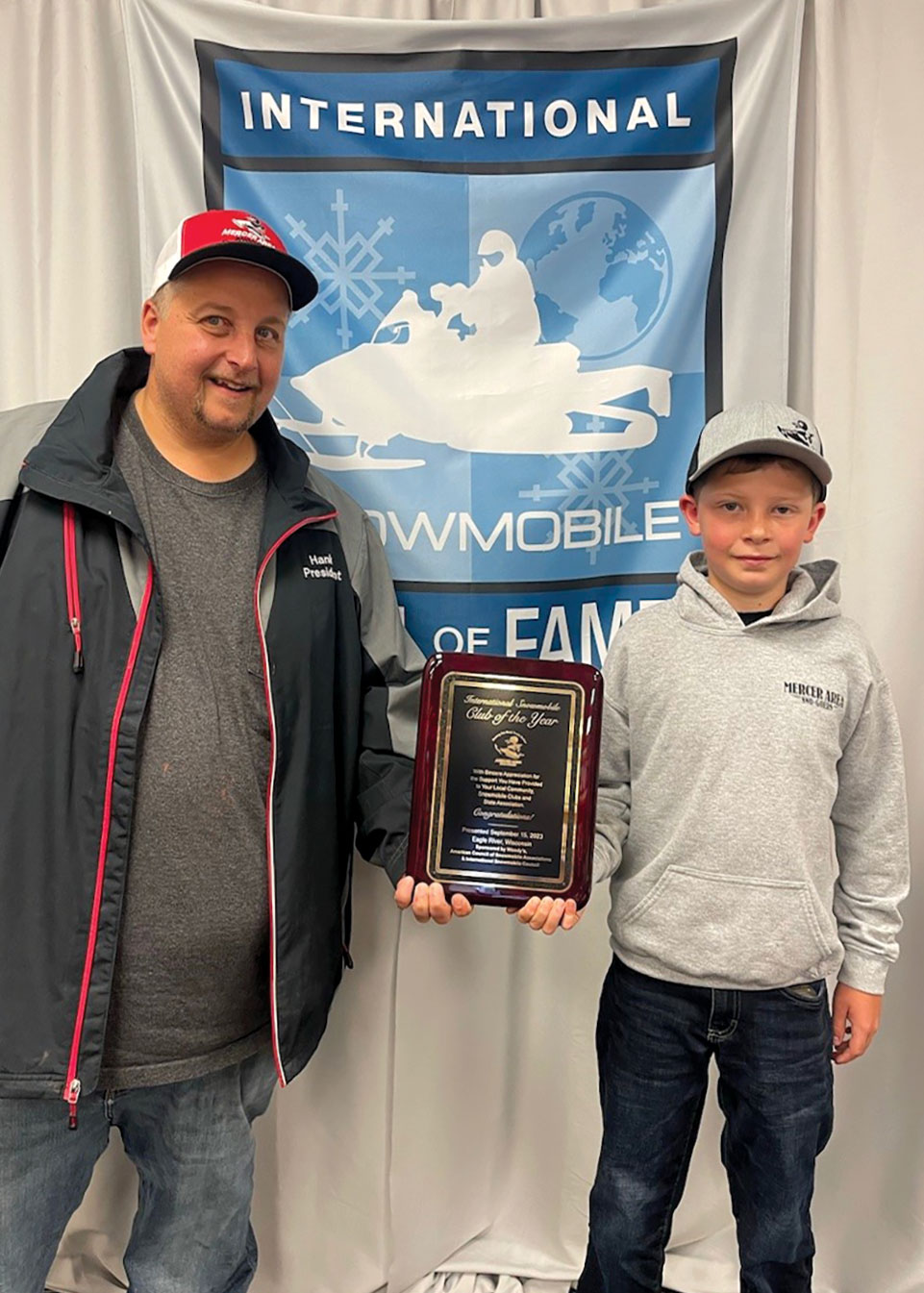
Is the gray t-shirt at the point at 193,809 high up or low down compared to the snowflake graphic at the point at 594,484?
down

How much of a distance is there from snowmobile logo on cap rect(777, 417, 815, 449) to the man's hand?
0.73 meters

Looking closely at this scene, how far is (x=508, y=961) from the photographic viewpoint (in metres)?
1.74

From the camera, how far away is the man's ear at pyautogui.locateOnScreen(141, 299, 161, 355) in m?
1.27

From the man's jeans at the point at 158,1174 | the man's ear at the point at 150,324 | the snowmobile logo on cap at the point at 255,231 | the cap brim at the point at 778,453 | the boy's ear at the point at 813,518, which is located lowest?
the man's jeans at the point at 158,1174

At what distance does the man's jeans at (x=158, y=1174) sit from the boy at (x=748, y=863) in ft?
1.70

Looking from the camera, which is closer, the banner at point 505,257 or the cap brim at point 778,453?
the cap brim at point 778,453

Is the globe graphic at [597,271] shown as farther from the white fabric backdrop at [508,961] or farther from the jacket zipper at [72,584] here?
the jacket zipper at [72,584]

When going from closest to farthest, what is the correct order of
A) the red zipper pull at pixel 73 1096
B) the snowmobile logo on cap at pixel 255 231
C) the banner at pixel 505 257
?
the red zipper pull at pixel 73 1096
the snowmobile logo on cap at pixel 255 231
the banner at pixel 505 257

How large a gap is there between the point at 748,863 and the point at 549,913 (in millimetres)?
267

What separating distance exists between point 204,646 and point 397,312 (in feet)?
2.36

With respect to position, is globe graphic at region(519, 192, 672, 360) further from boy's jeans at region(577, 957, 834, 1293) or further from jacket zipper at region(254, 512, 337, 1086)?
boy's jeans at region(577, 957, 834, 1293)

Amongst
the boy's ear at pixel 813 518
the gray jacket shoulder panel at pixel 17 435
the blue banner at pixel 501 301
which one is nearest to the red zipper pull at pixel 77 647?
the gray jacket shoulder panel at pixel 17 435

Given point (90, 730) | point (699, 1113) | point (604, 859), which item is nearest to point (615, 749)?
point (604, 859)

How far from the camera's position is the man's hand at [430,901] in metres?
1.20
